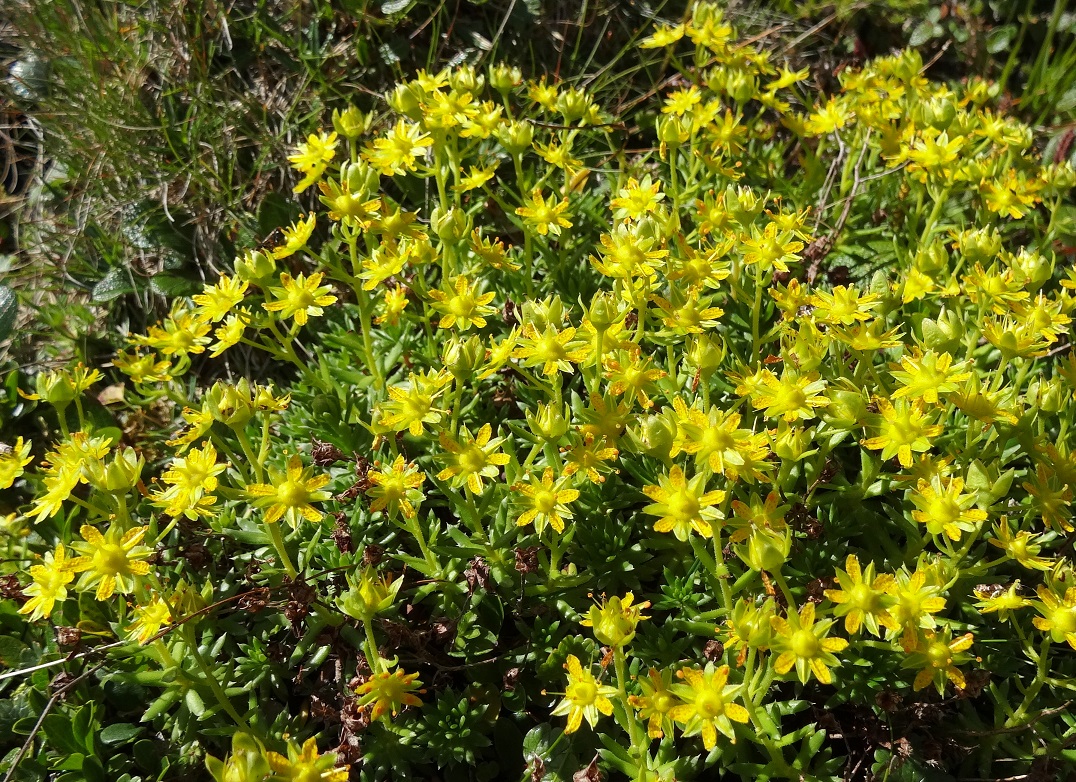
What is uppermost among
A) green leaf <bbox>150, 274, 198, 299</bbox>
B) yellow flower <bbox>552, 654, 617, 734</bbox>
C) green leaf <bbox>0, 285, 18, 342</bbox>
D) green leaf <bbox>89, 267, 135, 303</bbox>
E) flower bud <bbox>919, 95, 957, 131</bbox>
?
flower bud <bbox>919, 95, 957, 131</bbox>

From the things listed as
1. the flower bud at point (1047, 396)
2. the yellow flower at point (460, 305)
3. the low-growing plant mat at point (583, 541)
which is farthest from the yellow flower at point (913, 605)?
the yellow flower at point (460, 305)

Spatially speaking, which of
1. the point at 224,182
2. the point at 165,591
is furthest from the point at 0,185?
the point at 165,591

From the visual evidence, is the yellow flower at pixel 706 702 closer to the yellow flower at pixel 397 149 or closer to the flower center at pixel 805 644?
the flower center at pixel 805 644

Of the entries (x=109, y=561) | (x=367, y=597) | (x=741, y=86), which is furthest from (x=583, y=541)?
(x=741, y=86)

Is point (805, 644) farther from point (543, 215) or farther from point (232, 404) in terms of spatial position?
point (543, 215)

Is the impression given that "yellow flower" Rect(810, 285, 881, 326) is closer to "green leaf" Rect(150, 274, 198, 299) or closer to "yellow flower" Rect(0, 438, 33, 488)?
"yellow flower" Rect(0, 438, 33, 488)

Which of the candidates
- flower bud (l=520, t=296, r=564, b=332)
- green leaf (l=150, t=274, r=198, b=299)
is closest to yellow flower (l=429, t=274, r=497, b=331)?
flower bud (l=520, t=296, r=564, b=332)
